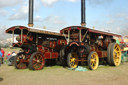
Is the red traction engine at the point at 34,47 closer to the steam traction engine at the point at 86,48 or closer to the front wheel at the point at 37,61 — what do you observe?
the front wheel at the point at 37,61

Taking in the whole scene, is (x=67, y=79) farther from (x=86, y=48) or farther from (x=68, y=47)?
(x=68, y=47)

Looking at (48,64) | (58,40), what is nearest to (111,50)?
(58,40)

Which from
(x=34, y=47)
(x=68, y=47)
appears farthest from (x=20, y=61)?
(x=68, y=47)

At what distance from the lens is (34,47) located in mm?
8773

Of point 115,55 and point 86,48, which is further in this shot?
point 115,55

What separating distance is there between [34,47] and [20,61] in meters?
→ 1.18

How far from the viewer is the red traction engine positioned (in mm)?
8188

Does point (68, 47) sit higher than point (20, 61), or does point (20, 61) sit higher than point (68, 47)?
point (68, 47)

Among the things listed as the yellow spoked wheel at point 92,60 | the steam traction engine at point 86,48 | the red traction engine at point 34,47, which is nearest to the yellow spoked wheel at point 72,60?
the steam traction engine at point 86,48

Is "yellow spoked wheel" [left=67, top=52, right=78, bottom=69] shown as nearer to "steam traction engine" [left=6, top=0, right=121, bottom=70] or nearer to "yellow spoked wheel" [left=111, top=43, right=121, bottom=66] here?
"steam traction engine" [left=6, top=0, right=121, bottom=70]

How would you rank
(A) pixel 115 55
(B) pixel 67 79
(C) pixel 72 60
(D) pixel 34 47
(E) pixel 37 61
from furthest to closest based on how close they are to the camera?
(A) pixel 115 55
(D) pixel 34 47
(C) pixel 72 60
(E) pixel 37 61
(B) pixel 67 79

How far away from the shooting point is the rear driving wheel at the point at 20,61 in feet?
28.3

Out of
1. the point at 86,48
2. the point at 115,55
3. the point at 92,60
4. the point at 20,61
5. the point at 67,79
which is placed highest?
the point at 86,48

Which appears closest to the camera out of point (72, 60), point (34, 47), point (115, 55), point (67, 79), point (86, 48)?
point (67, 79)
